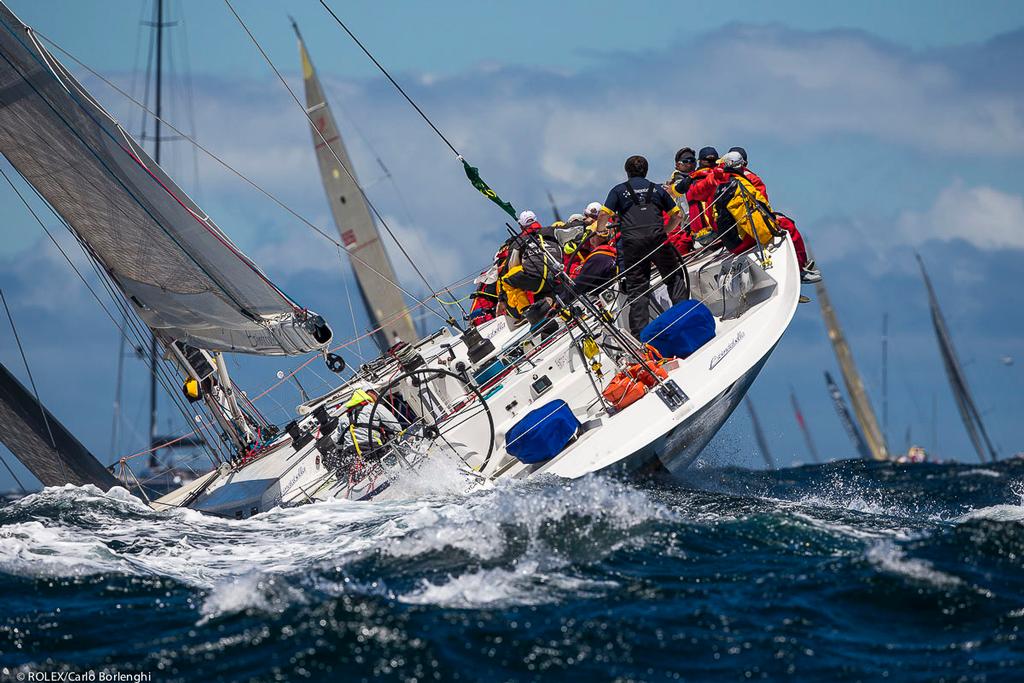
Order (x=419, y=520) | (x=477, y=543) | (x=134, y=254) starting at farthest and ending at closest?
(x=134, y=254), (x=419, y=520), (x=477, y=543)

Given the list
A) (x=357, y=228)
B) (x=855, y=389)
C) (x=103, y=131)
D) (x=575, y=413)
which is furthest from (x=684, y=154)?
(x=855, y=389)

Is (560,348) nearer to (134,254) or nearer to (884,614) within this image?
(134,254)

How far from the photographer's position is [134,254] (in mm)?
9195

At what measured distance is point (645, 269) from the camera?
9.44m

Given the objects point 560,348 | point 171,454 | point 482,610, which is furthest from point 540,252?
point 171,454

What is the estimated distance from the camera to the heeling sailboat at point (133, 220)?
27.6 feet

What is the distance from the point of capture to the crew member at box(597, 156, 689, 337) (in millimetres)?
9203

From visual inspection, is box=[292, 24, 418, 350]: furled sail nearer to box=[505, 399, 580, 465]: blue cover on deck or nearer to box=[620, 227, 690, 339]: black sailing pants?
box=[620, 227, 690, 339]: black sailing pants

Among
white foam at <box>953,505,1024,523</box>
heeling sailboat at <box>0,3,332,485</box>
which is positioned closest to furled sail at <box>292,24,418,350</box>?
heeling sailboat at <box>0,3,332,485</box>

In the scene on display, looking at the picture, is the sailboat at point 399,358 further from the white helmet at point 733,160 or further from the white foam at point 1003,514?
the white foam at point 1003,514

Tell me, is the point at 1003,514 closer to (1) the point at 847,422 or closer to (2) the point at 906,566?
(2) the point at 906,566

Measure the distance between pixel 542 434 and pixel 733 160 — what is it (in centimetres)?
321

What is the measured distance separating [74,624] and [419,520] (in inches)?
82.6

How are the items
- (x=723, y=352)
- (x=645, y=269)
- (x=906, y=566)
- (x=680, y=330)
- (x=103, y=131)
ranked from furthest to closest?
1. (x=645, y=269)
2. (x=680, y=330)
3. (x=723, y=352)
4. (x=103, y=131)
5. (x=906, y=566)
